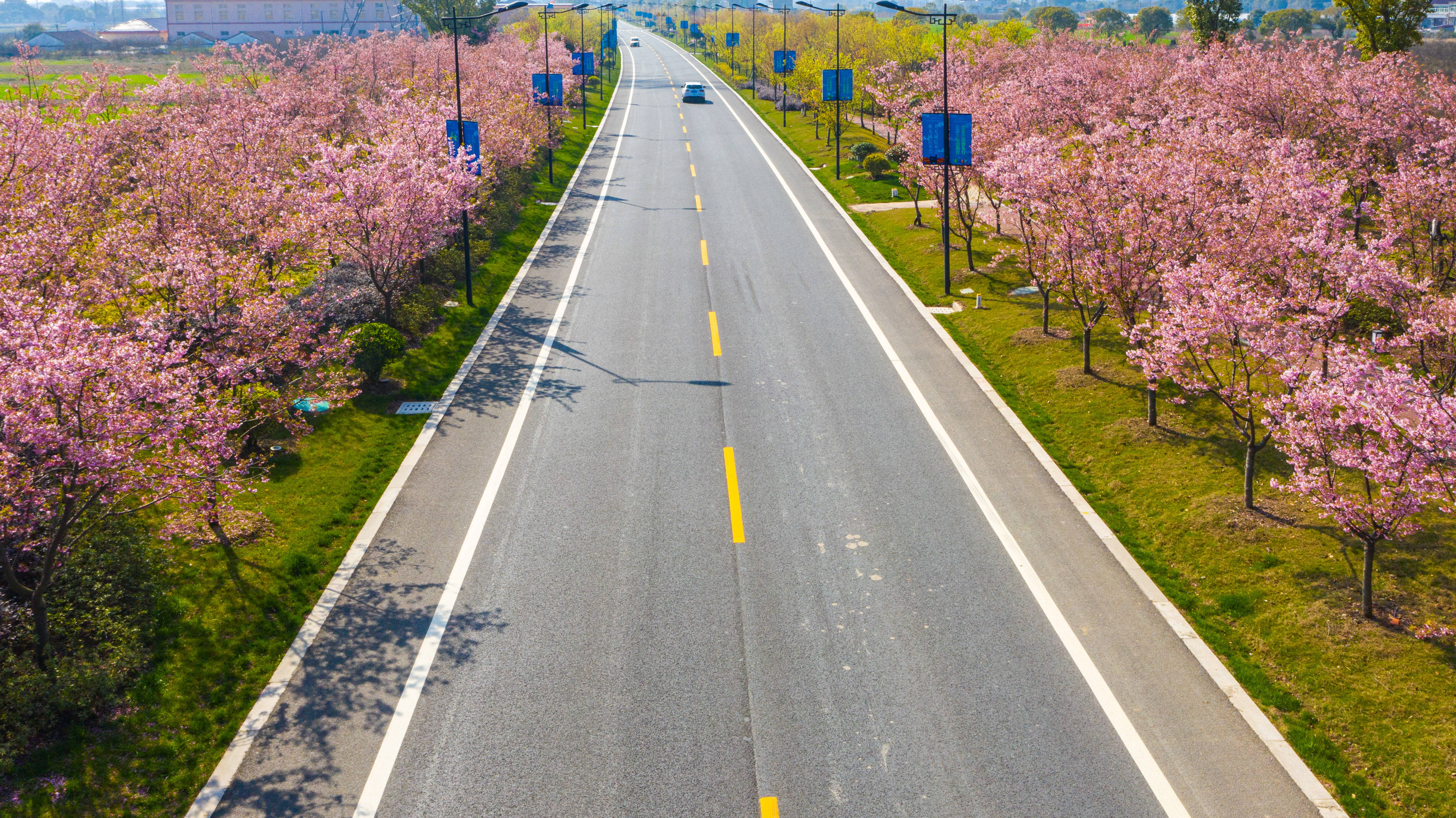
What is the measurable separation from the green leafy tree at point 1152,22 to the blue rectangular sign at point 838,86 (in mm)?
105343

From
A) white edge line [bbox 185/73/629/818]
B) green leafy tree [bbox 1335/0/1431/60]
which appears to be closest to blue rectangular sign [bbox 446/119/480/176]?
white edge line [bbox 185/73/629/818]

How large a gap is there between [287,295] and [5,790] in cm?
1102

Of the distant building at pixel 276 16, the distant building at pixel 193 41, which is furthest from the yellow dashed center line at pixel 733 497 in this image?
the distant building at pixel 193 41

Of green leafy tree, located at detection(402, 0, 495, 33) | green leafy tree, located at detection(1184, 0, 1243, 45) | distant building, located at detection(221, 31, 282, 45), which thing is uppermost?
distant building, located at detection(221, 31, 282, 45)

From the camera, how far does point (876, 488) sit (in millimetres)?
14094

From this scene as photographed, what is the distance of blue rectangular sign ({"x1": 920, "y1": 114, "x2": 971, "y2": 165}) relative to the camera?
23625 millimetres

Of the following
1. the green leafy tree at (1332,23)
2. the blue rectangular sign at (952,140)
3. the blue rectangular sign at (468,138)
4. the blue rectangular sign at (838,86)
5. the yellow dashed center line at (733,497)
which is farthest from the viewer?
the green leafy tree at (1332,23)

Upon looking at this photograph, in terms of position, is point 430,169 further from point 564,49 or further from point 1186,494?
point 564,49

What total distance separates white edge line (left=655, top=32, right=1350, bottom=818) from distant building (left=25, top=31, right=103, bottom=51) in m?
139

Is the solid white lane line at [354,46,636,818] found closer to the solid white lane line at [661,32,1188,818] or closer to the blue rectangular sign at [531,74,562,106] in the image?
the solid white lane line at [661,32,1188,818]

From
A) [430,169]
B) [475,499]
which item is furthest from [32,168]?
[475,499]

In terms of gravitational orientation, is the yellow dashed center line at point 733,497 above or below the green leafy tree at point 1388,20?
below

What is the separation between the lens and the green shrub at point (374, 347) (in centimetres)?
1744

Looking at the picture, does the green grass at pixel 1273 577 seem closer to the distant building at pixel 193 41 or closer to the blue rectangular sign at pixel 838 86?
the blue rectangular sign at pixel 838 86
